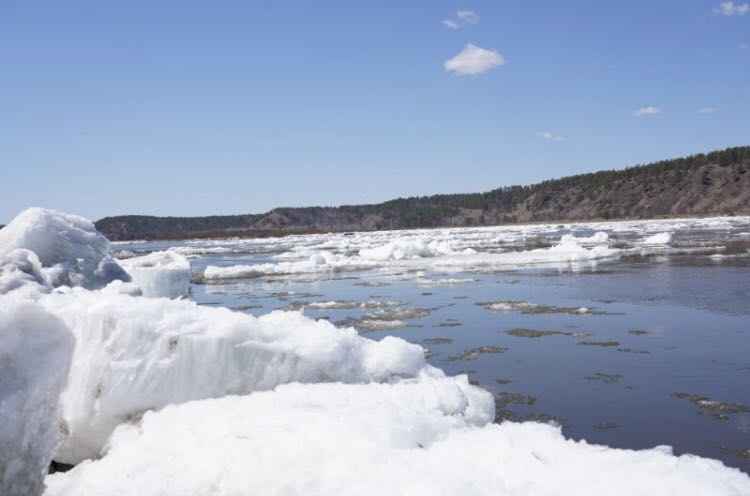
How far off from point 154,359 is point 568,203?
128524 mm

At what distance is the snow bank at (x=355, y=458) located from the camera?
11.9 feet

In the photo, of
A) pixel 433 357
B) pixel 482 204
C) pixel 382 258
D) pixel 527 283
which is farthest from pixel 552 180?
pixel 433 357

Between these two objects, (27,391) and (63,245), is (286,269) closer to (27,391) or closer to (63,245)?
(63,245)

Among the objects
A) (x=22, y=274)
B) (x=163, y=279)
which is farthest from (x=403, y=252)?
(x=22, y=274)

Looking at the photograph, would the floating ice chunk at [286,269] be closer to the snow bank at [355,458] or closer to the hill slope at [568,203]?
the snow bank at [355,458]

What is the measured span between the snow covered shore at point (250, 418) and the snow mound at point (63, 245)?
0.90 m

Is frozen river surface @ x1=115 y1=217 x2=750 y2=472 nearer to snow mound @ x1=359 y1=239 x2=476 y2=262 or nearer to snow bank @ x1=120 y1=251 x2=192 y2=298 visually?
snow bank @ x1=120 y1=251 x2=192 y2=298

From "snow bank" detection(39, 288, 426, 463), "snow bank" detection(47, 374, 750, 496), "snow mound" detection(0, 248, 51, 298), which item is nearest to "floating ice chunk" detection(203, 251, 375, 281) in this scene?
"snow mound" detection(0, 248, 51, 298)

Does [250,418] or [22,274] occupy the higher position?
[22,274]

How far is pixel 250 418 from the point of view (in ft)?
14.9

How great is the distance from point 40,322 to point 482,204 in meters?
150

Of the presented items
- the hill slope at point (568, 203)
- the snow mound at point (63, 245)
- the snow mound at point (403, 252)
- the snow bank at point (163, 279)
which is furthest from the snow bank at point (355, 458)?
the hill slope at point (568, 203)

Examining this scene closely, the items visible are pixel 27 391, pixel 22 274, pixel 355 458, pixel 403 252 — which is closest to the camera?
pixel 355 458

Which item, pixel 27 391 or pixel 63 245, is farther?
pixel 63 245
